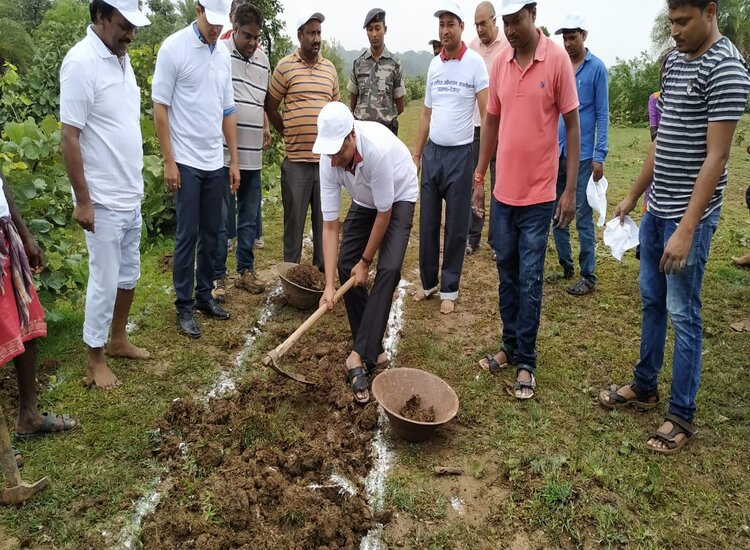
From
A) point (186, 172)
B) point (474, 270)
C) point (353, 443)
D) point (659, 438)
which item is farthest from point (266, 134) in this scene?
point (659, 438)

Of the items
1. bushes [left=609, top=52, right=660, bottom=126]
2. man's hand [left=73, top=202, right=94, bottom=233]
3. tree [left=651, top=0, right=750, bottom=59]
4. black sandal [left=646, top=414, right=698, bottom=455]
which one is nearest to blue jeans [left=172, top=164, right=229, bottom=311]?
man's hand [left=73, top=202, right=94, bottom=233]

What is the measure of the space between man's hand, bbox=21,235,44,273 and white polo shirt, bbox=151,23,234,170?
54.3 inches

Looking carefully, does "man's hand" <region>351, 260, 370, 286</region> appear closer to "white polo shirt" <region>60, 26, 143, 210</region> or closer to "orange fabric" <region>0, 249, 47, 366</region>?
"white polo shirt" <region>60, 26, 143, 210</region>

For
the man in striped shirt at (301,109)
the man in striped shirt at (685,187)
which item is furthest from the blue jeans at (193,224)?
the man in striped shirt at (685,187)

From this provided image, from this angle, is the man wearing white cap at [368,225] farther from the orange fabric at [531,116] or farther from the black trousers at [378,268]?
the orange fabric at [531,116]

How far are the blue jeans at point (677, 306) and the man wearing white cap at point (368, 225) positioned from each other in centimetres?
150

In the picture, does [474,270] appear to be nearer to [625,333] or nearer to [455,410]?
[625,333]

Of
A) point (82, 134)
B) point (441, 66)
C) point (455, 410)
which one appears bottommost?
point (455, 410)

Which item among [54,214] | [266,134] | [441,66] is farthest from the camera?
[266,134]

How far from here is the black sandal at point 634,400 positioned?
3.55m

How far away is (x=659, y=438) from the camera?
10.4 ft

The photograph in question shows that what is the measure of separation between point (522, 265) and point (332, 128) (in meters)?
1.53

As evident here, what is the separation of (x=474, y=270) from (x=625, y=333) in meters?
1.83

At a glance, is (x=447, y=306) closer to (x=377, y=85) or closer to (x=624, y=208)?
(x=624, y=208)
